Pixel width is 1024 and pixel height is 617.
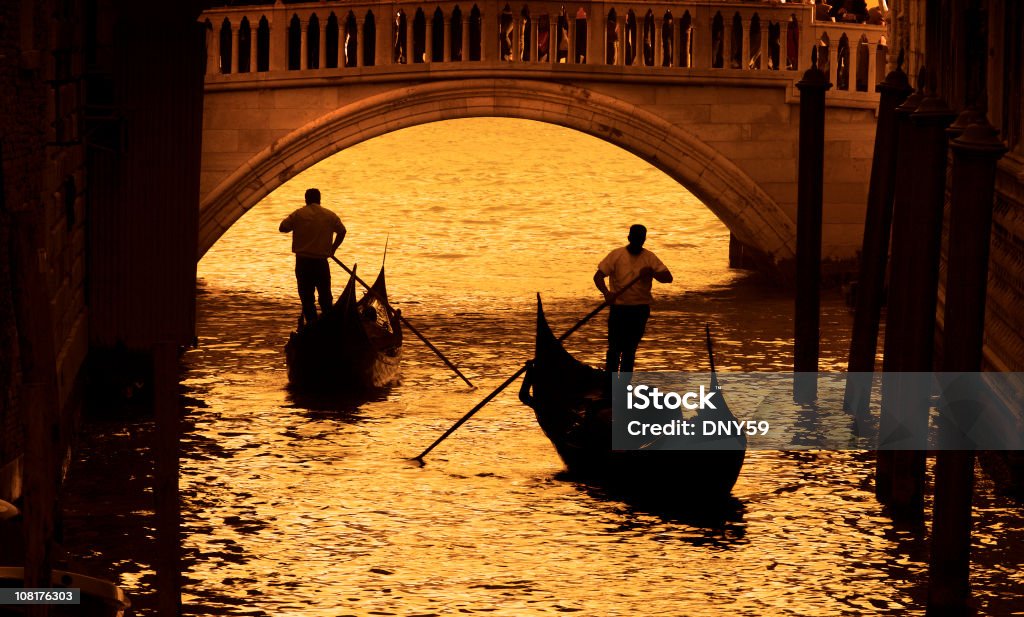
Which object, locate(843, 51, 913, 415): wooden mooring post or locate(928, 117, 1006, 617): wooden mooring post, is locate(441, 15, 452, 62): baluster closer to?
locate(843, 51, 913, 415): wooden mooring post

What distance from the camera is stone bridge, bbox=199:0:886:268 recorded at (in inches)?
678

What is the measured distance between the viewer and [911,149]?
34.6 feet

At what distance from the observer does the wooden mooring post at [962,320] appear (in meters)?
8.52

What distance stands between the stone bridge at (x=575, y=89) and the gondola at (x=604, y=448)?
6.05 m

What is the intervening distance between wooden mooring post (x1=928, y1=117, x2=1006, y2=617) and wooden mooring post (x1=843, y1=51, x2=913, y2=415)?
9.76 ft

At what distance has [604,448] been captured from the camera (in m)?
10.8

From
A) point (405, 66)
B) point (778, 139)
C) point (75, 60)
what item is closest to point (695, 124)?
point (778, 139)

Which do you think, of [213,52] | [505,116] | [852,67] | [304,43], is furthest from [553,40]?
[213,52]

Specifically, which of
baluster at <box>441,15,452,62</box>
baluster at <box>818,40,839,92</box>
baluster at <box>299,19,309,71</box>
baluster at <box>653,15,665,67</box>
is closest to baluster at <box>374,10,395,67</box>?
baluster at <box>441,15,452,62</box>

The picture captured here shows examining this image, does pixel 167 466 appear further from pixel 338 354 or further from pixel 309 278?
pixel 309 278

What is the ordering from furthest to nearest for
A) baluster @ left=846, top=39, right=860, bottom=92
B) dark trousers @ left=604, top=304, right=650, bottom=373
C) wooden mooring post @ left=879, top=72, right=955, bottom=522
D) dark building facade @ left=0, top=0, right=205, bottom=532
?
baluster @ left=846, top=39, right=860, bottom=92 < dark trousers @ left=604, top=304, right=650, bottom=373 < dark building facade @ left=0, top=0, right=205, bottom=532 < wooden mooring post @ left=879, top=72, right=955, bottom=522

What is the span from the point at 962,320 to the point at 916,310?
4.49 feet

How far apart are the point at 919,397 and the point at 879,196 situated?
86.6 inches

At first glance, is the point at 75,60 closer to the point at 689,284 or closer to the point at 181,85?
the point at 181,85
